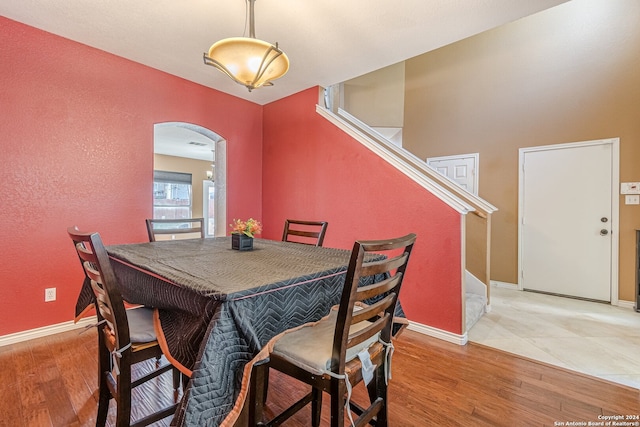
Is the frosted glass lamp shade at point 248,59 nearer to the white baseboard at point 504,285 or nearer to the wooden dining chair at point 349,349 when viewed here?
the wooden dining chair at point 349,349

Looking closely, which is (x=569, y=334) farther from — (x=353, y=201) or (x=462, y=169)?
(x=462, y=169)

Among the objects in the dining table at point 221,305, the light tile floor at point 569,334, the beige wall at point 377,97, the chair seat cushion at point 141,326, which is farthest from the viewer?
the beige wall at point 377,97

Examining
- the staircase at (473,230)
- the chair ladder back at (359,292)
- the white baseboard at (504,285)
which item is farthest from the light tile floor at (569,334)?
the chair ladder back at (359,292)

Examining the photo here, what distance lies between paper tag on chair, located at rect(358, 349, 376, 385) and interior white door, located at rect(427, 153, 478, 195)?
381 cm

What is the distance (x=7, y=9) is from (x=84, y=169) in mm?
1213

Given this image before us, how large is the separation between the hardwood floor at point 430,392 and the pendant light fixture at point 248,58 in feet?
6.19

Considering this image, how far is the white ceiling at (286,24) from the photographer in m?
2.10

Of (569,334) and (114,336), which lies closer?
(114,336)

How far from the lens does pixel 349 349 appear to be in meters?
1.09

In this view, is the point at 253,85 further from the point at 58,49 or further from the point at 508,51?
the point at 508,51

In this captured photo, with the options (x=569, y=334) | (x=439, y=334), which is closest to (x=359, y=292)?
(x=439, y=334)

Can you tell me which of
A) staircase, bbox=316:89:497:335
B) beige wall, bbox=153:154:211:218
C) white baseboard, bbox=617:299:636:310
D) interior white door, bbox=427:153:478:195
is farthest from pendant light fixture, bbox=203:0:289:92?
beige wall, bbox=153:154:211:218

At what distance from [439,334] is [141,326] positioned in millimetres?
2200

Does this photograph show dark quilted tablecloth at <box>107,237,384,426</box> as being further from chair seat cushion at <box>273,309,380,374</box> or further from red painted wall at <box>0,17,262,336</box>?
red painted wall at <box>0,17,262,336</box>
